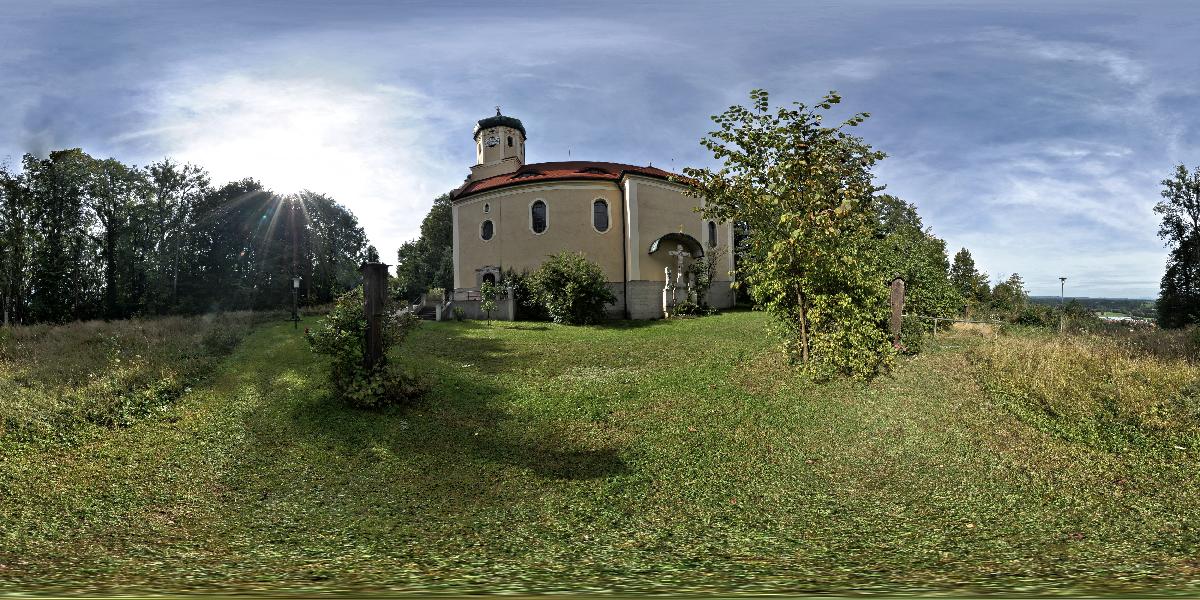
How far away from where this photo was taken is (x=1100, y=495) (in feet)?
16.9

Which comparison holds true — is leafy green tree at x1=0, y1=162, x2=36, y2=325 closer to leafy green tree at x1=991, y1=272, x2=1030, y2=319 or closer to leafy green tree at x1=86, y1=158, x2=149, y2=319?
leafy green tree at x1=86, y1=158, x2=149, y2=319

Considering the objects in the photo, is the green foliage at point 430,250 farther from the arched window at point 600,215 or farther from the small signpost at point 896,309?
the small signpost at point 896,309

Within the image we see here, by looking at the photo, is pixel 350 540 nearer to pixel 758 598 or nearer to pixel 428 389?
pixel 758 598

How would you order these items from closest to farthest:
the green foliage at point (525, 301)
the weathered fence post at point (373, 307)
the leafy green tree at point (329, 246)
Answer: the weathered fence post at point (373, 307) → the green foliage at point (525, 301) → the leafy green tree at point (329, 246)

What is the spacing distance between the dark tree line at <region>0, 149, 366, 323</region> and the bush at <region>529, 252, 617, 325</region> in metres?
23.1

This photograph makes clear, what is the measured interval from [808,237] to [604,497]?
677cm

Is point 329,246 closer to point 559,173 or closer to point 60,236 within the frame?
point 60,236

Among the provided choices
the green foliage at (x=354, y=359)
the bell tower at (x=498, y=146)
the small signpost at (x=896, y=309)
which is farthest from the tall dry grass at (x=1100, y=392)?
the bell tower at (x=498, y=146)

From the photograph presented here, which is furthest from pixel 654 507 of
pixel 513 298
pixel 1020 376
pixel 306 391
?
pixel 513 298

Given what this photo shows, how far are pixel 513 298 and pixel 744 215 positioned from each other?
1297cm

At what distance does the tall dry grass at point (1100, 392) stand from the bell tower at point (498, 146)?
26137mm

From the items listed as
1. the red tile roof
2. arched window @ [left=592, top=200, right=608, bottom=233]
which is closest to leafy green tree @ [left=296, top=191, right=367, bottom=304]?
the red tile roof

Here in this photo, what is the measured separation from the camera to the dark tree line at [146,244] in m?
26.8

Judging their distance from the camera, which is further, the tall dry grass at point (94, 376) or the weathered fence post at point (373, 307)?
the weathered fence post at point (373, 307)
